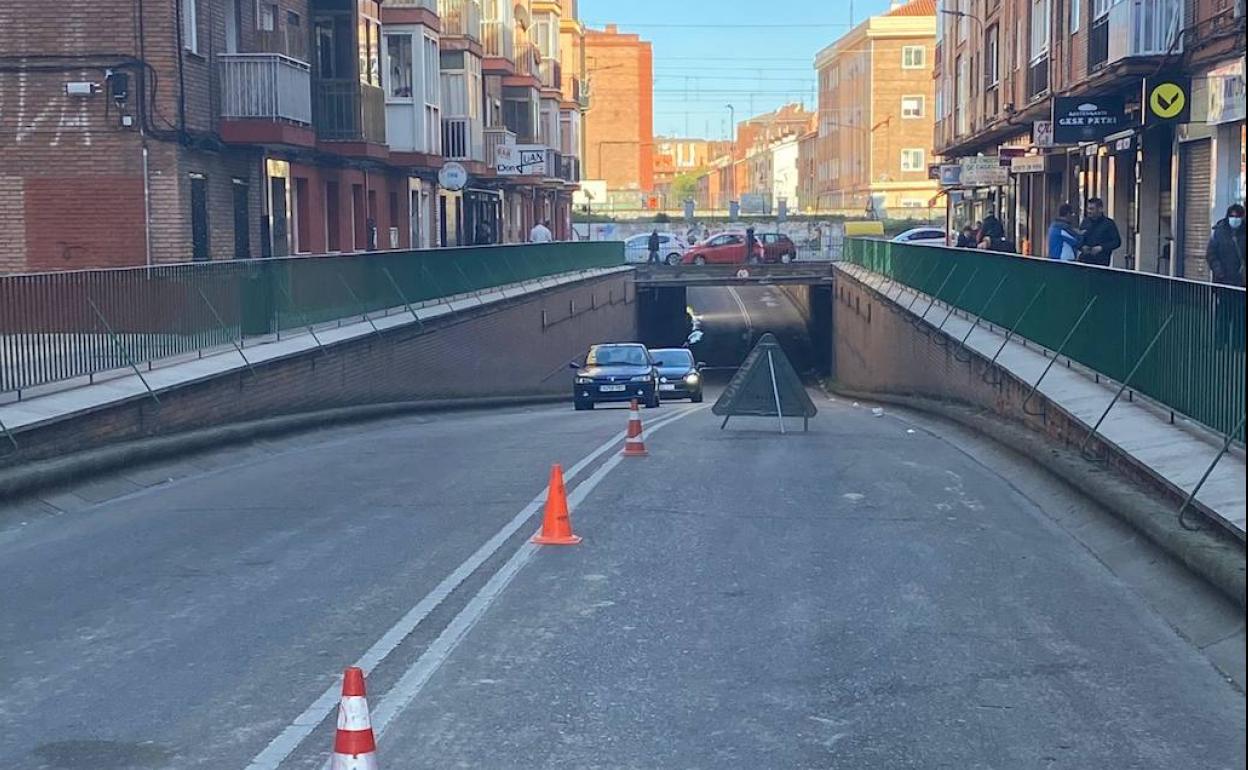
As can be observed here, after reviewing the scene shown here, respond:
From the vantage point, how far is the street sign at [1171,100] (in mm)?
24141

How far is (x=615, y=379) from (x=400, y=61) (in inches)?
555

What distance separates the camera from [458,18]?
4925cm

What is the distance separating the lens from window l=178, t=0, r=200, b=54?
85.6 feet

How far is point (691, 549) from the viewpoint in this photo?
36.3ft

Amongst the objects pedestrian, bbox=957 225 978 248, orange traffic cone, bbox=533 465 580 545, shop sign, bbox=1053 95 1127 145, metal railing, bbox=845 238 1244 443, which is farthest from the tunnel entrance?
orange traffic cone, bbox=533 465 580 545

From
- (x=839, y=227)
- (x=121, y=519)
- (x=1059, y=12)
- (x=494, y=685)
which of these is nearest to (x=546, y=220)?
(x=839, y=227)

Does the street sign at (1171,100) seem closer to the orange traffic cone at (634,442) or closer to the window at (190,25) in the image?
the orange traffic cone at (634,442)

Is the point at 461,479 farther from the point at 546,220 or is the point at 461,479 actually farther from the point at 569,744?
the point at 546,220

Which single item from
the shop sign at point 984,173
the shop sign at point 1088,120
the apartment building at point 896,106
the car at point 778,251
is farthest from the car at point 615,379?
the apartment building at point 896,106

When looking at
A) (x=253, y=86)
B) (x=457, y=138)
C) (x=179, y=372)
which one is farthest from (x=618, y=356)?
(x=457, y=138)

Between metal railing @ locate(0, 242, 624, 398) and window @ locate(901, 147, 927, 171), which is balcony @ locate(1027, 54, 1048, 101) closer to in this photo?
metal railing @ locate(0, 242, 624, 398)

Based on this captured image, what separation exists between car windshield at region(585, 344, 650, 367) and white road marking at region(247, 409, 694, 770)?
19.0 m

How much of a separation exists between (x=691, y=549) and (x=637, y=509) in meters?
1.74

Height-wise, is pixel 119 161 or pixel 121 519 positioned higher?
pixel 119 161
